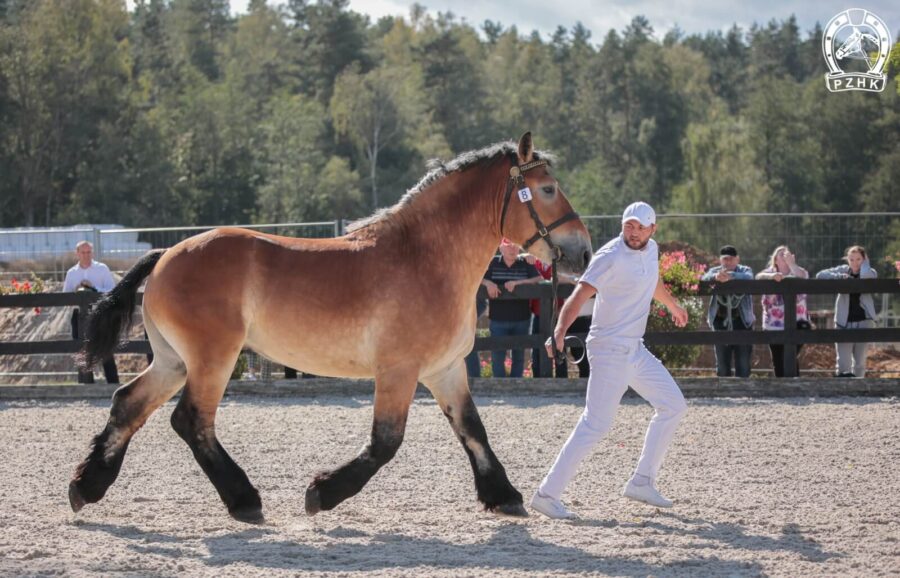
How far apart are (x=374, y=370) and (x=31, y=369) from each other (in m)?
10.5

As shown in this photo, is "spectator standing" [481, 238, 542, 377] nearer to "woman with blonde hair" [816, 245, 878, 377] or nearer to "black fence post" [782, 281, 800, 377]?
"black fence post" [782, 281, 800, 377]

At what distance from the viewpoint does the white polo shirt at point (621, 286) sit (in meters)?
5.68

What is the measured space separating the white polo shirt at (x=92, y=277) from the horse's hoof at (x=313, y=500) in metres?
7.58

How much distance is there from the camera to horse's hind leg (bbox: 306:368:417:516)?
5.62 m

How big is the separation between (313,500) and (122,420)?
4.12 ft

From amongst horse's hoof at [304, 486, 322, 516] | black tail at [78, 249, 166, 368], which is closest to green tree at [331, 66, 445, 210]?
black tail at [78, 249, 166, 368]

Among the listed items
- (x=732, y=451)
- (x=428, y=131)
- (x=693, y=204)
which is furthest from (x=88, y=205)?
(x=732, y=451)

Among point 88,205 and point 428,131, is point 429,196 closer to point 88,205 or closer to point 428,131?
point 88,205

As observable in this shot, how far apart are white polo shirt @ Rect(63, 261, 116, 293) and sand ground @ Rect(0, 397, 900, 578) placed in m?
3.02

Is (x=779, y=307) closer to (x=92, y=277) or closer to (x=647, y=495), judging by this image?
(x=647, y=495)

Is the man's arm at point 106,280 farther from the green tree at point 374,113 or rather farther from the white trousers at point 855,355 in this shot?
the green tree at point 374,113

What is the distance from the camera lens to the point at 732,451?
7.94 metres

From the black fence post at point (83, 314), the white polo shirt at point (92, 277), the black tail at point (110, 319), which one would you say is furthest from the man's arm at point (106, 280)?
the black tail at point (110, 319)

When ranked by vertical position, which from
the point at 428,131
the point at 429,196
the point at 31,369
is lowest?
the point at 31,369
